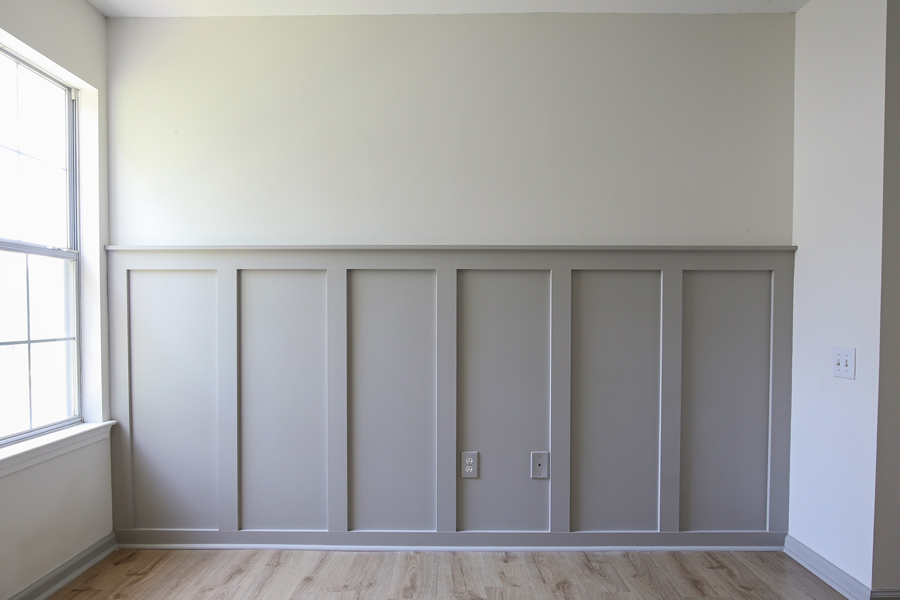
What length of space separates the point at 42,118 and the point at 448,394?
7.50 ft

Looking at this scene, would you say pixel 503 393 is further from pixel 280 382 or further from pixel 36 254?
pixel 36 254

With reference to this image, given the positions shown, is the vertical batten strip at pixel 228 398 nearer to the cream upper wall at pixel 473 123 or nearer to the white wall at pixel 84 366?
the cream upper wall at pixel 473 123

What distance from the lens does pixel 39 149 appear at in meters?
2.18

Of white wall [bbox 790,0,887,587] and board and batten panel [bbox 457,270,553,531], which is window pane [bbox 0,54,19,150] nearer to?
board and batten panel [bbox 457,270,553,531]

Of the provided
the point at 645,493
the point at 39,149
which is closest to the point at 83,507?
the point at 39,149

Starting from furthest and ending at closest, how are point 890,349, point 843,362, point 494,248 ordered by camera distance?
point 494,248 → point 843,362 → point 890,349

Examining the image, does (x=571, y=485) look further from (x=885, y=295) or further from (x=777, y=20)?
(x=777, y=20)

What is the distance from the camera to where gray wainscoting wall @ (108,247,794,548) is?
7.86 ft

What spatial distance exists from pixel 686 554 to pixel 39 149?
11.9ft

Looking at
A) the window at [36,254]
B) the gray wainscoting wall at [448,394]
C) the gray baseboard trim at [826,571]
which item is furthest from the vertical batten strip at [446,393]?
the window at [36,254]

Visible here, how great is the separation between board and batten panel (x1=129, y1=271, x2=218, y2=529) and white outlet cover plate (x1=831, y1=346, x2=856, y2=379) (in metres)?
2.92

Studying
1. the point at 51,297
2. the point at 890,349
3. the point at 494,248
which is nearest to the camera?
the point at 890,349

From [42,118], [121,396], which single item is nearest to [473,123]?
[42,118]

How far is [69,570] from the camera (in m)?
2.13
